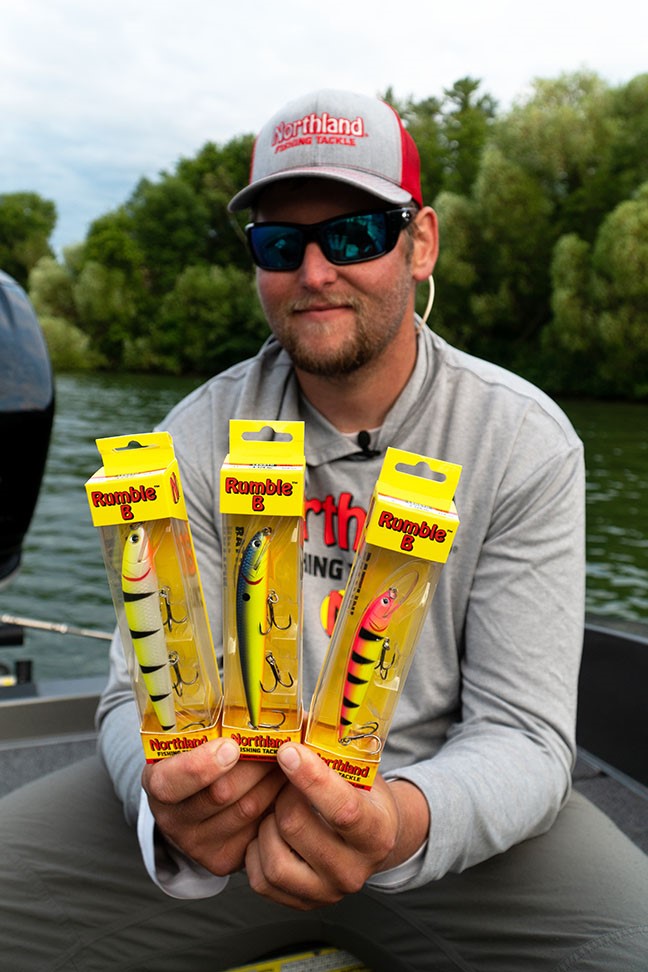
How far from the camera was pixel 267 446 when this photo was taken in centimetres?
87

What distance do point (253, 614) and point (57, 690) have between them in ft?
5.91

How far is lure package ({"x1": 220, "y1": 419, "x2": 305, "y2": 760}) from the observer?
856mm

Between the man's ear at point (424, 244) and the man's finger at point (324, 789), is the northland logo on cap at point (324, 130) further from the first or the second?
the man's finger at point (324, 789)

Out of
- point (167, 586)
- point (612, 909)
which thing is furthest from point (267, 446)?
point (612, 909)

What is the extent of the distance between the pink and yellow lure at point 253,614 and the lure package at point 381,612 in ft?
0.25

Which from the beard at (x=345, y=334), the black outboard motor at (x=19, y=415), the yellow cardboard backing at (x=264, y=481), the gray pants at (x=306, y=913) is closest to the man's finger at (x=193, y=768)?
the yellow cardboard backing at (x=264, y=481)

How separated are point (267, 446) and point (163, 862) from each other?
65 centimetres

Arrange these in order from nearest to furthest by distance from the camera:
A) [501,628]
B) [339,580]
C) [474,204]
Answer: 1. [501,628]
2. [339,580]
3. [474,204]

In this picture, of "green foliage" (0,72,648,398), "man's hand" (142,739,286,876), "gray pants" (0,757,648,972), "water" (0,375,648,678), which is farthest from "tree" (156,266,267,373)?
"man's hand" (142,739,286,876)

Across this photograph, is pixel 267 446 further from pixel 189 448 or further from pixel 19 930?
pixel 19 930

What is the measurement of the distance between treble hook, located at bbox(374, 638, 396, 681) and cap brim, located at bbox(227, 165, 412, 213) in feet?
2.87

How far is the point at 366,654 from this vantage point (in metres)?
0.90

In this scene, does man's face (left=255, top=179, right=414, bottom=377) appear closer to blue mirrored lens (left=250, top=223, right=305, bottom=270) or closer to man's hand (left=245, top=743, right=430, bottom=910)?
blue mirrored lens (left=250, top=223, right=305, bottom=270)

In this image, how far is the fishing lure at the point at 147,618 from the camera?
2.80 ft
